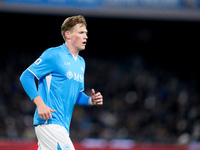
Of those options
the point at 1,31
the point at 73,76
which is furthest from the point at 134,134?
the point at 73,76

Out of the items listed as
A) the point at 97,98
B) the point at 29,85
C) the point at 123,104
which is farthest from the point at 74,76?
the point at 123,104

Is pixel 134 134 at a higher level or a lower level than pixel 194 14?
lower

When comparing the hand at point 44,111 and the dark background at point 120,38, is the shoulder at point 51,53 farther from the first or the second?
the dark background at point 120,38

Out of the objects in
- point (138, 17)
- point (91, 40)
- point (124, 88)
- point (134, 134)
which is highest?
point (138, 17)

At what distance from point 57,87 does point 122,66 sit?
39.5 ft

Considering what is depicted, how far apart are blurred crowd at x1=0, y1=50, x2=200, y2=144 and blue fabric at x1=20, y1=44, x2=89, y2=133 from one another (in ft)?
23.7

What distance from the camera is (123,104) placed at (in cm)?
1448

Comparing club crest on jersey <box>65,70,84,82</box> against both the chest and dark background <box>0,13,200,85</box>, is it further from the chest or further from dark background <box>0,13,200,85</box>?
dark background <box>0,13,200,85</box>

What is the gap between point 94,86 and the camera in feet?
49.8

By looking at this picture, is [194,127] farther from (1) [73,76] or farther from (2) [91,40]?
(1) [73,76]

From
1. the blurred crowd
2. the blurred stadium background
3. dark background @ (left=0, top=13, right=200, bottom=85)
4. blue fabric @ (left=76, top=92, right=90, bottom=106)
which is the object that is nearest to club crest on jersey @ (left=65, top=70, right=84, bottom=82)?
blue fabric @ (left=76, top=92, right=90, bottom=106)

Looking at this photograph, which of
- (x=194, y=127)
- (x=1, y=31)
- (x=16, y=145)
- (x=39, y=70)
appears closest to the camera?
(x=39, y=70)

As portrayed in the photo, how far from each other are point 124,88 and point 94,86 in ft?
3.69

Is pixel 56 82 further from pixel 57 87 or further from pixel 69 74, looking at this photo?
pixel 69 74
